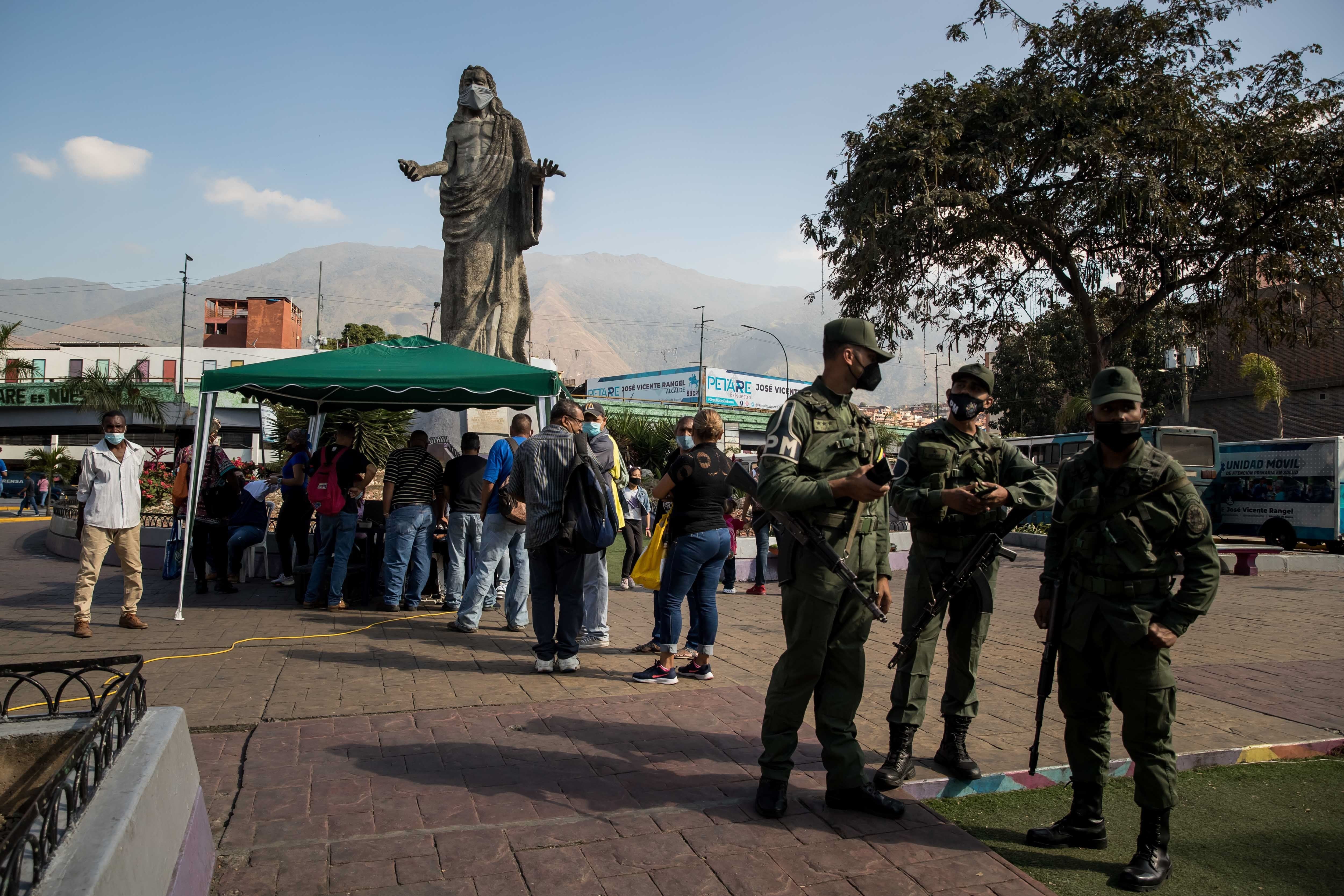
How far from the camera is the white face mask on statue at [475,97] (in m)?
12.3

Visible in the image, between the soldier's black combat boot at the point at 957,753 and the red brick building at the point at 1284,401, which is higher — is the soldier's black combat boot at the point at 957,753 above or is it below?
below

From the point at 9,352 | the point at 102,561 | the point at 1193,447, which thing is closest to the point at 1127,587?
the point at 102,561

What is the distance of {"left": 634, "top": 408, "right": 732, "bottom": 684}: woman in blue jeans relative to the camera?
19.0ft

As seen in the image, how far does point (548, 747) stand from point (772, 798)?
1341mm

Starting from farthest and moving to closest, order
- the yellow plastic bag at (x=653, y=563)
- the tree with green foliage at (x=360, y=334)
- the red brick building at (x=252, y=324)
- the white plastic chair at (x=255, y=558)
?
the red brick building at (x=252, y=324) < the tree with green foliage at (x=360, y=334) < the white plastic chair at (x=255, y=558) < the yellow plastic bag at (x=653, y=563)

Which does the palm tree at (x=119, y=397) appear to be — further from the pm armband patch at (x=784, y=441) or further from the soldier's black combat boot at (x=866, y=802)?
the soldier's black combat boot at (x=866, y=802)

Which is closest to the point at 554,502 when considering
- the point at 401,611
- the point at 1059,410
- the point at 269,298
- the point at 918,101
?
the point at 401,611

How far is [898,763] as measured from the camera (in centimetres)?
398

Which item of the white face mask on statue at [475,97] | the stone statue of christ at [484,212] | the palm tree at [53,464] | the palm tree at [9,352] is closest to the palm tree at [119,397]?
the palm tree at [9,352]

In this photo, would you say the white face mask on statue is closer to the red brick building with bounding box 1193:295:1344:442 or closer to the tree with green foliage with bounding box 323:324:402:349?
the red brick building with bounding box 1193:295:1344:442

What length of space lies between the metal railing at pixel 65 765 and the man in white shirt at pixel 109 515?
14.9ft

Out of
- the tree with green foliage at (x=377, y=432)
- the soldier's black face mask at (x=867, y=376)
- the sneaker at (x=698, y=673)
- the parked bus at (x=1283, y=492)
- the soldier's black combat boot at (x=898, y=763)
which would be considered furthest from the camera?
the parked bus at (x=1283, y=492)

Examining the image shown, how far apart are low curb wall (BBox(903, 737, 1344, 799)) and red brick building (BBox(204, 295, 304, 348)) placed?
3264 inches

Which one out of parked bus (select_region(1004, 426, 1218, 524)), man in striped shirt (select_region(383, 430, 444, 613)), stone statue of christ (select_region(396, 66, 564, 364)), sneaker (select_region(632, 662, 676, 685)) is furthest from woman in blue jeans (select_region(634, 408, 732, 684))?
parked bus (select_region(1004, 426, 1218, 524))
